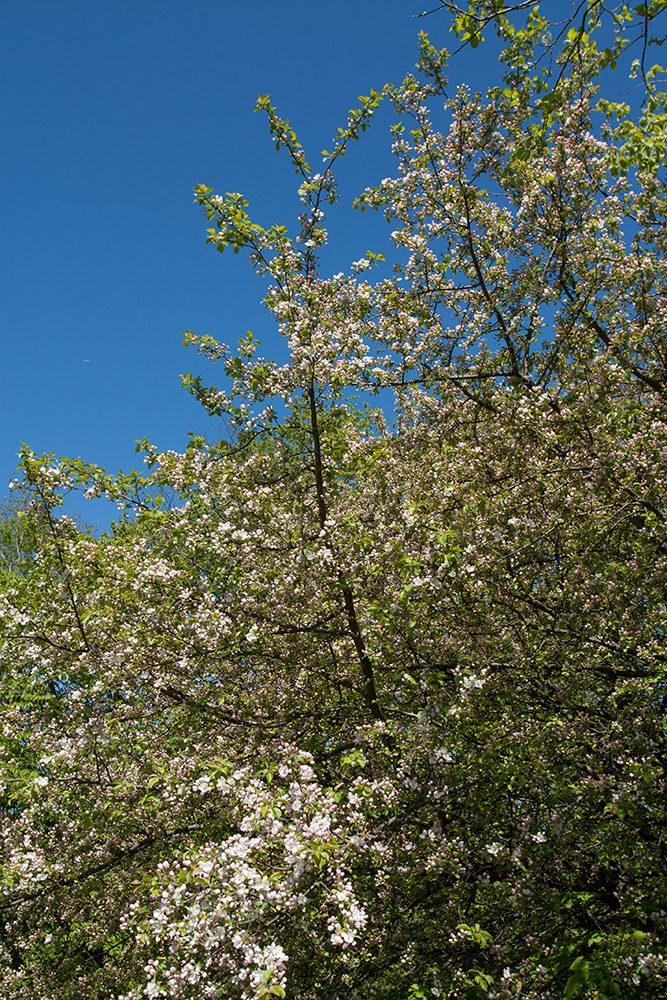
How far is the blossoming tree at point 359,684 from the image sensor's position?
447cm

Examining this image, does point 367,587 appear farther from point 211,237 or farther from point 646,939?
point 211,237

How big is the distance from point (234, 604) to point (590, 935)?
4313 millimetres

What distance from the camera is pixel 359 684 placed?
6277mm

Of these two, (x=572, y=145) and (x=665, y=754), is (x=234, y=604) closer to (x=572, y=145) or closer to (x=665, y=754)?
(x=665, y=754)

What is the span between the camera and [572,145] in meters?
8.91

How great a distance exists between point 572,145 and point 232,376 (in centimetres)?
661

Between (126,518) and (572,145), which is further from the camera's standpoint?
(572,145)

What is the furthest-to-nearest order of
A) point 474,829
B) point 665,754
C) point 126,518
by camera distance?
1. point 126,518
2. point 474,829
3. point 665,754

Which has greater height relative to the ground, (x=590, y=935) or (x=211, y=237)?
(x=211, y=237)

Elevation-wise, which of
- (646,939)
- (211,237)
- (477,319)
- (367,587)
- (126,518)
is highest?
(477,319)

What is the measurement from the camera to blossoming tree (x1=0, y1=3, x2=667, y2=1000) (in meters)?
4.47

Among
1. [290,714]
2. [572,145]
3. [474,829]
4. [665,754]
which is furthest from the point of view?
[572,145]

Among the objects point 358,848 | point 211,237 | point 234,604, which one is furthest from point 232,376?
point 358,848

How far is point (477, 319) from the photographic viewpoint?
9.47 meters
